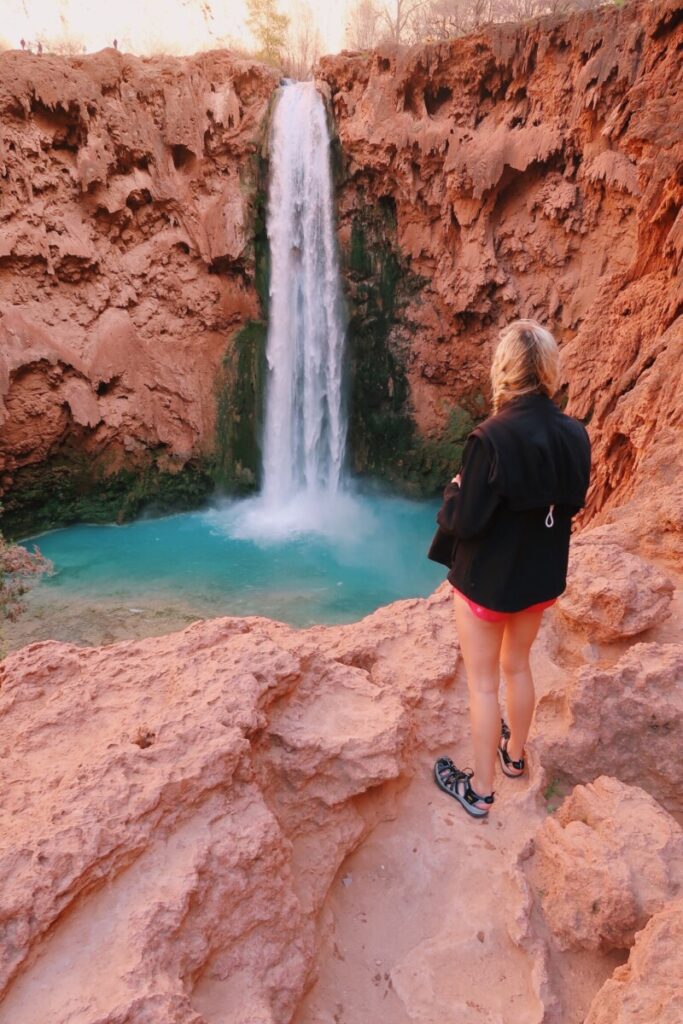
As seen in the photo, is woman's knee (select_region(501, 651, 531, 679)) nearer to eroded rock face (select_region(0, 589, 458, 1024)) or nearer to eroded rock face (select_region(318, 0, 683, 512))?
eroded rock face (select_region(0, 589, 458, 1024))

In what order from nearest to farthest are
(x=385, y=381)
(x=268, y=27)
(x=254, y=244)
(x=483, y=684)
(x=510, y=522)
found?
(x=510, y=522) < (x=483, y=684) < (x=254, y=244) < (x=385, y=381) < (x=268, y=27)

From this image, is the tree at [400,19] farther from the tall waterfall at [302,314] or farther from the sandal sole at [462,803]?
the sandal sole at [462,803]

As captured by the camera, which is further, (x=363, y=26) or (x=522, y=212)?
(x=363, y=26)

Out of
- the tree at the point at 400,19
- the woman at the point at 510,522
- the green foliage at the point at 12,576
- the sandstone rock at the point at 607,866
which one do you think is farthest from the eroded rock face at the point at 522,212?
the tree at the point at 400,19

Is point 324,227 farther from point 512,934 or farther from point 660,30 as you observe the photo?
point 512,934

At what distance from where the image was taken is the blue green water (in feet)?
29.0

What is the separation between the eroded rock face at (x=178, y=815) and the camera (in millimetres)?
1428

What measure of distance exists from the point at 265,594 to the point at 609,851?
7.29 metres

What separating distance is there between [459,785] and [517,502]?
3.72 ft

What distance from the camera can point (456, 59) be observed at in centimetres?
1004

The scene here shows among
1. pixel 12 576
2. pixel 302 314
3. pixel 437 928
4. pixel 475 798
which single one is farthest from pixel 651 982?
pixel 302 314

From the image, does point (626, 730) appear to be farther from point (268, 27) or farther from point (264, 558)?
point (268, 27)

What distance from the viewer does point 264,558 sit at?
33.5ft

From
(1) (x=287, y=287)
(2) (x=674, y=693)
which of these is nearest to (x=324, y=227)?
(1) (x=287, y=287)
